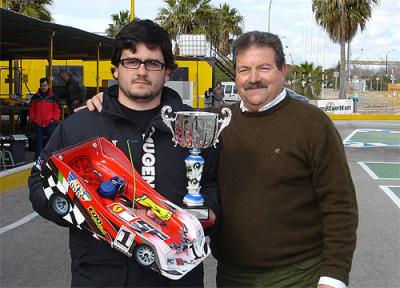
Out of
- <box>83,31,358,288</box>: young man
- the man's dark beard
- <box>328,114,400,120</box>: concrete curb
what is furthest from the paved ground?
<box>328,114,400,120</box>: concrete curb

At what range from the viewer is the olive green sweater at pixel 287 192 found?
2371 millimetres

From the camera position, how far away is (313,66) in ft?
170

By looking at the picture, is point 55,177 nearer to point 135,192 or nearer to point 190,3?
point 135,192

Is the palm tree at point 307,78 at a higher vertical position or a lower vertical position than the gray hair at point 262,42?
higher

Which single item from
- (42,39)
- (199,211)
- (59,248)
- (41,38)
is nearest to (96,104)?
(199,211)

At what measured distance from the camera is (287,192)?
2.43m

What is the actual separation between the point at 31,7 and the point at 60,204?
28.7 metres

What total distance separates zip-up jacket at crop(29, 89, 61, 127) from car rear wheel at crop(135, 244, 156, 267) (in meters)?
10.1

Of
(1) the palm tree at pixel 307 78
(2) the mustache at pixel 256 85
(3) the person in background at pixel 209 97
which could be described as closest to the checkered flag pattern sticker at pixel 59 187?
(2) the mustache at pixel 256 85

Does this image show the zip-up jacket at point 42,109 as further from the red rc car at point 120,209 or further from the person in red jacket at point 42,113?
the red rc car at point 120,209

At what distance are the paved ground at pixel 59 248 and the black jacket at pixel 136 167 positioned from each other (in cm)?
254

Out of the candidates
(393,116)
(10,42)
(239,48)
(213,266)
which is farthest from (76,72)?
(239,48)

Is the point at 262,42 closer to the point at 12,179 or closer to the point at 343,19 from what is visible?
the point at 12,179

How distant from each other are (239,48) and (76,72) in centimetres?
2476
